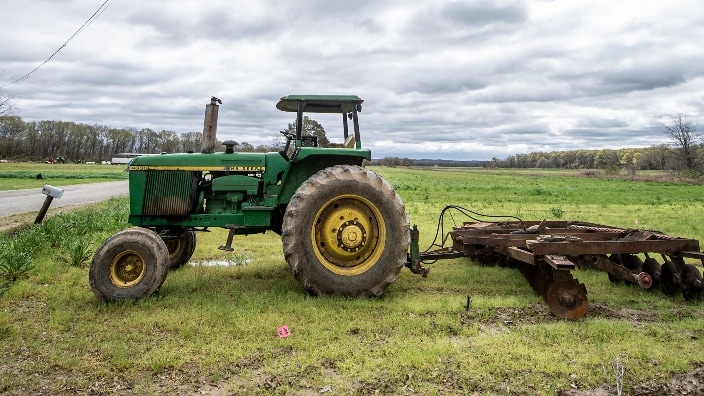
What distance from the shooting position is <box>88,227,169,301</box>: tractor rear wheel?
5.84 m

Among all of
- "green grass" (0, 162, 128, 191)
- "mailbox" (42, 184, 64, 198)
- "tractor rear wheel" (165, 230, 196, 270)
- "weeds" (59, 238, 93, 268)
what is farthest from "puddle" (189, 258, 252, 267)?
"green grass" (0, 162, 128, 191)

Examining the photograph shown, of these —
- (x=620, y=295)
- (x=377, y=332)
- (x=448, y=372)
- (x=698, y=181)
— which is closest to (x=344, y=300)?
(x=377, y=332)

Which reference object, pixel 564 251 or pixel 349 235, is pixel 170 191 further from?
pixel 564 251

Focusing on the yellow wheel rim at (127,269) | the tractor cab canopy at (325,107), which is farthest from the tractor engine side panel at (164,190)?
the tractor cab canopy at (325,107)

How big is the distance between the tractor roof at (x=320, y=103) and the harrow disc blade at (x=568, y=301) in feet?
11.3

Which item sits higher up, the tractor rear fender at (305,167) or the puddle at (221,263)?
the tractor rear fender at (305,167)

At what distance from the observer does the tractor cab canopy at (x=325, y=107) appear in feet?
22.5

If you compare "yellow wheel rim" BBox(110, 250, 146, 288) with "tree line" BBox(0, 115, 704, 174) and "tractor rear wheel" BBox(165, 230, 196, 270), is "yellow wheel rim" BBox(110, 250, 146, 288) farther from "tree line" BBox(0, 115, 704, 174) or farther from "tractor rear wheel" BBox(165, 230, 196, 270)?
"tree line" BBox(0, 115, 704, 174)

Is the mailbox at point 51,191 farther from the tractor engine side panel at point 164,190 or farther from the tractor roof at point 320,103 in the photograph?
the tractor roof at point 320,103

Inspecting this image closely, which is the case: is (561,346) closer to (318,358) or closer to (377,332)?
(377,332)

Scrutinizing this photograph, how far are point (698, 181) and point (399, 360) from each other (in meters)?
52.8

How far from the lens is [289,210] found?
610 centimetres

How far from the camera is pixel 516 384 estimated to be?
392 cm

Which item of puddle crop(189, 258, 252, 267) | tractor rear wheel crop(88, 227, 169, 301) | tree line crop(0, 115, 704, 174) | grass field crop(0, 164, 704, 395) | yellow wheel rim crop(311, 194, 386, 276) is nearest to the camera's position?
grass field crop(0, 164, 704, 395)
